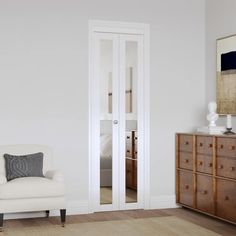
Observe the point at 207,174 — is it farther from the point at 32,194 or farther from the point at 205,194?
the point at 32,194

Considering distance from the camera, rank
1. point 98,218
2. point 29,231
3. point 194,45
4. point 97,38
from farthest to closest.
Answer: point 194,45, point 97,38, point 98,218, point 29,231

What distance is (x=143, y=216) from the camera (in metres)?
6.01

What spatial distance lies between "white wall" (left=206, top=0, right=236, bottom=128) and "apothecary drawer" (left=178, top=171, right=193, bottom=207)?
780 mm

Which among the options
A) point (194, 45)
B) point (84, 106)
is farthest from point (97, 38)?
point (194, 45)

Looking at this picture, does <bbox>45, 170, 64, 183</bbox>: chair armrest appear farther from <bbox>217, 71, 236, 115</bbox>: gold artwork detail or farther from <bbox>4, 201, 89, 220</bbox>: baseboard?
<bbox>217, 71, 236, 115</bbox>: gold artwork detail

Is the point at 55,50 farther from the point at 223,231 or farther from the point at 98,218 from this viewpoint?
the point at 223,231

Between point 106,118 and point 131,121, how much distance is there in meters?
0.34

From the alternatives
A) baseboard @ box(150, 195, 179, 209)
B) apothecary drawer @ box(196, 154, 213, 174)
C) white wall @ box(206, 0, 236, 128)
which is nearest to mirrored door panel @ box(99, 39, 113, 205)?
baseboard @ box(150, 195, 179, 209)

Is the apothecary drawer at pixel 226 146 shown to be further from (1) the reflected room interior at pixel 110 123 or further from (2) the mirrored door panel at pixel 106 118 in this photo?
(2) the mirrored door panel at pixel 106 118

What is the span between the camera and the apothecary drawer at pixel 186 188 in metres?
6.19

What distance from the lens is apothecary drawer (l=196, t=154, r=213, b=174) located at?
5759 millimetres

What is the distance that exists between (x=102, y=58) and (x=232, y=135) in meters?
1.86

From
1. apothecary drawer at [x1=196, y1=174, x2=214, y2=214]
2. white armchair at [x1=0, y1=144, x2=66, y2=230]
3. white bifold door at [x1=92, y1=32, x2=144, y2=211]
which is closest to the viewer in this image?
white armchair at [x1=0, y1=144, x2=66, y2=230]

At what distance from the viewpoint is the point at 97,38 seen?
6246 mm
